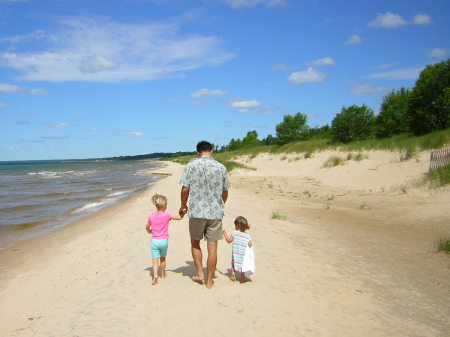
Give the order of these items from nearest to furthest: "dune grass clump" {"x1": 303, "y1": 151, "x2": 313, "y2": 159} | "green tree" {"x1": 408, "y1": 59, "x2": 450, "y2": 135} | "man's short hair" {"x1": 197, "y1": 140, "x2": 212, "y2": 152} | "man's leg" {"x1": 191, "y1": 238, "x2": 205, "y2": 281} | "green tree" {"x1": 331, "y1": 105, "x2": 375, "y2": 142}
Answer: "man's short hair" {"x1": 197, "y1": 140, "x2": 212, "y2": 152} → "man's leg" {"x1": 191, "y1": 238, "x2": 205, "y2": 281} → "green tree" {"x1": 408, "y1": 59, "x2": 450, "y2": 135} → "dune grass clump" {"x1": 303, "y1": 151, "x2": 313, "y2": 159} → "green tree" {"x1": 331, "y1": 105, "x2": 375, "y2": 142}

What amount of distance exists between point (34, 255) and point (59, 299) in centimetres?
392

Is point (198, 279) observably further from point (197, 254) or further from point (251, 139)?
point (251, 139)

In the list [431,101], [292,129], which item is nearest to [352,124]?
[431,101]

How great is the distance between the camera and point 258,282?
546cm

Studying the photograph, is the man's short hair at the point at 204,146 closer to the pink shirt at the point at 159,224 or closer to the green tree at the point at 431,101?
the pink shirt at the point at 159,224

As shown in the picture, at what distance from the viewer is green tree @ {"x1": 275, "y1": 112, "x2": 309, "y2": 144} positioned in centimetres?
5156

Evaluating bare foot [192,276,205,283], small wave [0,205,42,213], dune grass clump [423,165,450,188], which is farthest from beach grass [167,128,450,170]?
small wave [0,205,42,213]

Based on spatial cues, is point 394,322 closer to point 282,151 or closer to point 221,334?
point 221,334

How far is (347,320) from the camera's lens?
169 inches

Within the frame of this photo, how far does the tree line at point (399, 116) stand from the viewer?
25750 millimetres

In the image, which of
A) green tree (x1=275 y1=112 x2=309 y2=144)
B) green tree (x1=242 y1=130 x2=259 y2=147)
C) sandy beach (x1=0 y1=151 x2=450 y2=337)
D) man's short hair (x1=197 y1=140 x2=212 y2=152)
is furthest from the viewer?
green tree (x1=242 y1=130 x2=259 y2=147)

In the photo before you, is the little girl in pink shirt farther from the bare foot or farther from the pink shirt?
the bare foot

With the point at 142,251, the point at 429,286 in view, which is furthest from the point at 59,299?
the point at 429,286

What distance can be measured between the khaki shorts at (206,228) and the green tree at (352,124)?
31.9m
